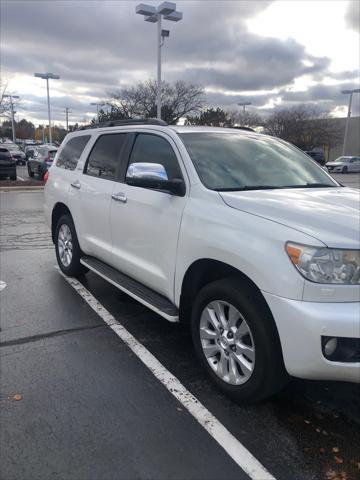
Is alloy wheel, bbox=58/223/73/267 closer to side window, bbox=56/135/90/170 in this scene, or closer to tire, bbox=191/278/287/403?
side window, bbox=56/135/90/170

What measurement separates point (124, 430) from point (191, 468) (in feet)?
1.71

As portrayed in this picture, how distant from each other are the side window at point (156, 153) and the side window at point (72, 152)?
1380mm

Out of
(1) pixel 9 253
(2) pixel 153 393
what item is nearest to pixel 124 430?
(2) pixel 153 393

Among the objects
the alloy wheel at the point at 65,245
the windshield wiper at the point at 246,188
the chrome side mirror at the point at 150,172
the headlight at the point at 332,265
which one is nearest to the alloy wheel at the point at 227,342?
the headlight at the point at 332,265

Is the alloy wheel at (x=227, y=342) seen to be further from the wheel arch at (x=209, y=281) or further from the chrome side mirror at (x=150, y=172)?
the chrome side mirror at (x=150, y=172)

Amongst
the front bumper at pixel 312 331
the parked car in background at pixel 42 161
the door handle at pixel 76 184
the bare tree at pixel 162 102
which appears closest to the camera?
the front bumper at pixel 312 331

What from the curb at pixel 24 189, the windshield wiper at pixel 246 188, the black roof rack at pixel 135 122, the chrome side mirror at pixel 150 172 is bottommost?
the curb at pixel 24 189

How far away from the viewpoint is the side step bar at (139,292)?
11.5 feet

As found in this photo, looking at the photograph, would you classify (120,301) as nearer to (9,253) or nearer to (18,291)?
(18,291)

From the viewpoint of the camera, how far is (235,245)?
283cm

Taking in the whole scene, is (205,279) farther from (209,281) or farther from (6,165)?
(6,165)

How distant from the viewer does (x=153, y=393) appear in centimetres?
317

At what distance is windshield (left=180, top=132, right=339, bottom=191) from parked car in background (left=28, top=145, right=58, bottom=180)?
17.9 meters

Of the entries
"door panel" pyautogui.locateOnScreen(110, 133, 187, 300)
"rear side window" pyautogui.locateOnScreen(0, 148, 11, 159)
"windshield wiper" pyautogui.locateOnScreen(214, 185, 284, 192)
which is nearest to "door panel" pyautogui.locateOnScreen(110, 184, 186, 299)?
"door panel" pyautogui.locateOnScreen(110, 133, 187, 300)
